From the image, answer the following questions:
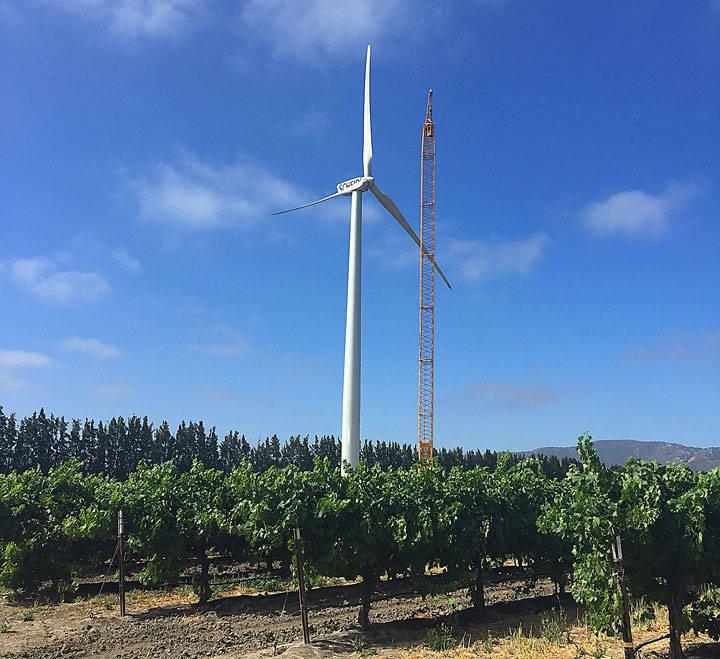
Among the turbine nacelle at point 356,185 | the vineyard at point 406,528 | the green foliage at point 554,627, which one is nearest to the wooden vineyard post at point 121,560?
the vineyard at point 406,528

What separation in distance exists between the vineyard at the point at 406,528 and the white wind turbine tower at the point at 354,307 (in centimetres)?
1078

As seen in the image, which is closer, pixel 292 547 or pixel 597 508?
pixel 597 508

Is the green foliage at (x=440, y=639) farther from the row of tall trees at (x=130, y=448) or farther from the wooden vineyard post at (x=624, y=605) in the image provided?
the row of tall trees at (x=130, y=448)

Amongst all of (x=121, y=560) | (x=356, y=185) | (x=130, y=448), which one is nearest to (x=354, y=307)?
(x=356, y=185)

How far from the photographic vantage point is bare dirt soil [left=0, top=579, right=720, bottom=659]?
1636 centimetres

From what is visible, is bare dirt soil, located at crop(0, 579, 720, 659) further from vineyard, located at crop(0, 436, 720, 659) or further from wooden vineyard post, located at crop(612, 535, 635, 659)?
wooden vineyard post, located at crop(612, 535, 635, 659)

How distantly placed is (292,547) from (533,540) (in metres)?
8.96

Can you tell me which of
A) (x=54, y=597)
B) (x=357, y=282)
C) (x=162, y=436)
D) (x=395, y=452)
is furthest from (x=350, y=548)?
(x=395, y=452)

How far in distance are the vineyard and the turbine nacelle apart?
23888mm

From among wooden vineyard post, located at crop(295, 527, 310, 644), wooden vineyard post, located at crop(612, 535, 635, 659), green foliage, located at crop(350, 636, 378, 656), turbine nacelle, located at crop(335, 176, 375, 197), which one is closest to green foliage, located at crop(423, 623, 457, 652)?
green foliage, located at crop(350, 636, 378, 656)

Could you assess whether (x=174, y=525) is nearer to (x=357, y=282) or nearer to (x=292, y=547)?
(x=292, y=547)

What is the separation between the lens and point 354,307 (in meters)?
37.2

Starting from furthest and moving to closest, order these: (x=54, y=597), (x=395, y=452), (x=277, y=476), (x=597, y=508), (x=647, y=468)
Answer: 1. (x=395, y=452)
2. (x=54, y=597)
3. (x=277, y=476)
4. (x=647, y=468)
5. (x=597, y=508)

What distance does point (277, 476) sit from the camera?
19688 millimetres
